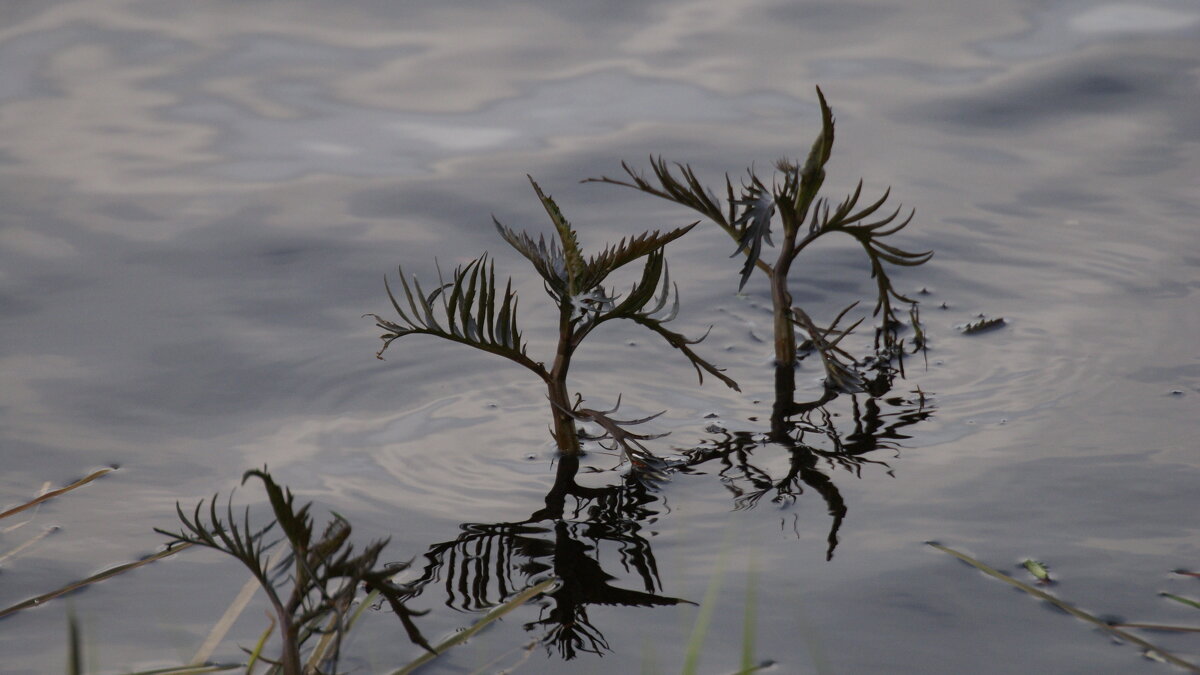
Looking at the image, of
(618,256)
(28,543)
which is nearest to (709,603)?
(618,256)

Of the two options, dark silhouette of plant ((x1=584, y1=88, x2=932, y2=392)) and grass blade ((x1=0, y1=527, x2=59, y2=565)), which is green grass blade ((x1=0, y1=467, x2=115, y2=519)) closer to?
grass blade ((x1=0, y1=527, x2=59, y2=565))

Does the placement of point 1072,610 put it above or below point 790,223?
below

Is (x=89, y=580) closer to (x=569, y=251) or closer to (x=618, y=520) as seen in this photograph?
(x=618, y=520)

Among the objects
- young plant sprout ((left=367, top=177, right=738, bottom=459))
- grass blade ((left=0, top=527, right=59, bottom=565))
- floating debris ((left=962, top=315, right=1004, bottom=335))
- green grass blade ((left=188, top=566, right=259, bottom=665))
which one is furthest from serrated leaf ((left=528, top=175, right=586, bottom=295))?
floating debris ((left=962, top=315, right=1004, bottom=335))

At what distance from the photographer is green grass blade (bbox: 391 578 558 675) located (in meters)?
2.84

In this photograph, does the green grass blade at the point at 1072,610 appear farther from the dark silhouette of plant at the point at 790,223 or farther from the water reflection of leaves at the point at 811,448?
the dark silhouette of plant at the point at 790,223

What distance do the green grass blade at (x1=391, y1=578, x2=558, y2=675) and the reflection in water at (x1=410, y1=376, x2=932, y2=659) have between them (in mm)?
31

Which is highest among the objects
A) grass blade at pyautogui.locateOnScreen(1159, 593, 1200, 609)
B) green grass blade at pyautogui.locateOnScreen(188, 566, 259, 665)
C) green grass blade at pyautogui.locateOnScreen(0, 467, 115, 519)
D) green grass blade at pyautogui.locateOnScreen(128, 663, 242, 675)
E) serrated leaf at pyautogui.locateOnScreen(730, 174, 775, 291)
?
serrated leaf at pyautogui.locateOnScreen(730, 174, 775, 291)

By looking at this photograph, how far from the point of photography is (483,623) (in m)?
3.01

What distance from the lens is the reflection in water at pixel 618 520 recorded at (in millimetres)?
3125

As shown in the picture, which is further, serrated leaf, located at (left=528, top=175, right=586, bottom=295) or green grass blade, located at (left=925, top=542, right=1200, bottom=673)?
serrated leaf, located at (left=528, top=175, right=586, bottom=295)

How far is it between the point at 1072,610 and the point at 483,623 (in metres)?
1.45

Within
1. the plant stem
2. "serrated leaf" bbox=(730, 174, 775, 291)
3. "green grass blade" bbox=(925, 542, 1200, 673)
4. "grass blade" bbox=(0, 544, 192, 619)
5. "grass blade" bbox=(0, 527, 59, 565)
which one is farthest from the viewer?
"serrated leaf" bbox=(730, 174, 775, 291)

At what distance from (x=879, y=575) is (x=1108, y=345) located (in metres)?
1.95
